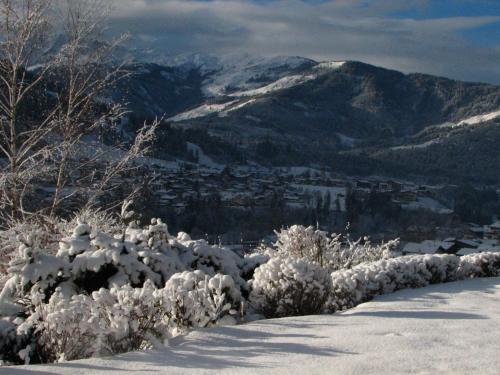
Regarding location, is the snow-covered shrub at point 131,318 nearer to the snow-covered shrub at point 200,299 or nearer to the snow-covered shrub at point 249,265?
the snow-covered shrub at point 200,299

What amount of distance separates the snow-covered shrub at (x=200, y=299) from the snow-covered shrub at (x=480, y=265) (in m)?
7.01

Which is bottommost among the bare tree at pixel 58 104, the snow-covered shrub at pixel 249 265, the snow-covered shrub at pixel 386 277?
the snow-covered shrub at pixel 386 277

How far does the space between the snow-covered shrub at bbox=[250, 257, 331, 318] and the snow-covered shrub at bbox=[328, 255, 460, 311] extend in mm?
616

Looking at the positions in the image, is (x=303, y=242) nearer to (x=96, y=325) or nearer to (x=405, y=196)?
(x=96, y=325)

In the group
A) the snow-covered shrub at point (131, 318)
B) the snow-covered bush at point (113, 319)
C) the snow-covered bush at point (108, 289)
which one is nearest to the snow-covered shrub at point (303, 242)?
the snow-covered bush at point (108, 289)

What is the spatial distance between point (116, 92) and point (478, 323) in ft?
29.8

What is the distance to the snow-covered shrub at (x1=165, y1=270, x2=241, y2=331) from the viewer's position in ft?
17.5

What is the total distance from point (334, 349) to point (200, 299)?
1.57 meters

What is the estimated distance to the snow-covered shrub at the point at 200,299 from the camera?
5.32 metres

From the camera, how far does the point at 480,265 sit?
38.5 ft

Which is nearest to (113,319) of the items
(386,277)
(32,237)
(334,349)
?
(32,237)

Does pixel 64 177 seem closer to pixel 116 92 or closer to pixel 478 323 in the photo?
pixel 116 92

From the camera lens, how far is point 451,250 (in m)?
40.7

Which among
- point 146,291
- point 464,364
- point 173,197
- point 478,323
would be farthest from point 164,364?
point 173,197
